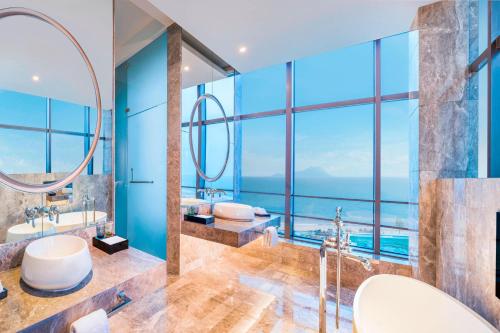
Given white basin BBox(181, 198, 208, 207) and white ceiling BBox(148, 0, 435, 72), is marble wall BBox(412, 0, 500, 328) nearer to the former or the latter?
white ceiling BBox(148, 0, 435, 72)

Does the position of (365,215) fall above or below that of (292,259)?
above

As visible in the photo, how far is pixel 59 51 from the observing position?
1.40 metres

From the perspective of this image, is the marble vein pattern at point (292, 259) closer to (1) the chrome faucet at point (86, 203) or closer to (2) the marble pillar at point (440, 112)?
(2) the marble pillar at point (440, 112)

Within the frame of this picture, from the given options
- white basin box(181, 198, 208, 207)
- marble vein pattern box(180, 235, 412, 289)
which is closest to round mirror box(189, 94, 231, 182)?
white basin box(181, 198, 208, 207)

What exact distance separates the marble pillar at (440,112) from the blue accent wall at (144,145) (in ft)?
8.21

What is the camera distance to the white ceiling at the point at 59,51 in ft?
3.89

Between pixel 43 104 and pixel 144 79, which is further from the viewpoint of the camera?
pixel 144 79

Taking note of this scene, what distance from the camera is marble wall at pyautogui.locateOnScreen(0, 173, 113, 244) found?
3.77 ft

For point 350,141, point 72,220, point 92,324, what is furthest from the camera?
point 350,141

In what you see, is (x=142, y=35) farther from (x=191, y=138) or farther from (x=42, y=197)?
(x=42, y=197)

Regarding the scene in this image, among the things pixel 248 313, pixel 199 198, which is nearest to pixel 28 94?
pixel 199 198

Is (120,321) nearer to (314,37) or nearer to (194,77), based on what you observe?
(194,77)

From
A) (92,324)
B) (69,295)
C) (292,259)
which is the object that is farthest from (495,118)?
(69,295)

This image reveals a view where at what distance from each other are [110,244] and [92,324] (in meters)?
0.60
